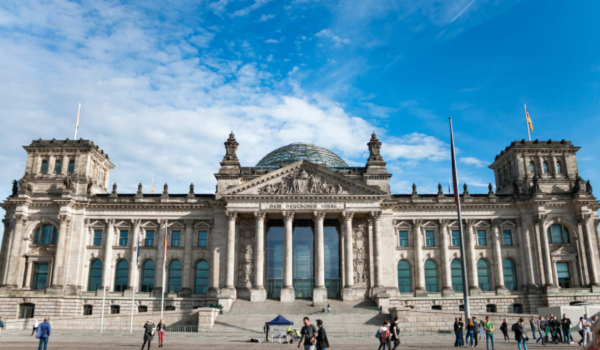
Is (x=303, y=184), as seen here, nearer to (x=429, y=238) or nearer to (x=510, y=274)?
(x=429, y=238)

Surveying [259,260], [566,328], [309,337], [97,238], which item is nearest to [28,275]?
[97,238]

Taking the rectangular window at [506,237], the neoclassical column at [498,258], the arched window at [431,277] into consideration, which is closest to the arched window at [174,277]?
the arched window at [431,277]

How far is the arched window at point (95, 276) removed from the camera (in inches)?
2489

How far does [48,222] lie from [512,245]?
197 ft

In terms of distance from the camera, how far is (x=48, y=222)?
63.7 meters

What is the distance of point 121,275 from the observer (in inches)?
2504

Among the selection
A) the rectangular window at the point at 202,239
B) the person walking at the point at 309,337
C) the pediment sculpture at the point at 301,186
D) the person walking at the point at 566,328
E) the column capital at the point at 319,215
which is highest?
the pediment sculpture at the point at 301,186

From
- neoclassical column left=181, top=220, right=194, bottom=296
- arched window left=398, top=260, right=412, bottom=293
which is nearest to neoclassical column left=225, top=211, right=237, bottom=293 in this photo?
neoclassical column left=181, top=220, right=194, bottom=296

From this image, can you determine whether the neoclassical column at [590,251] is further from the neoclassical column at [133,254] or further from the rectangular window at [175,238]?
the neoclassical column at [133,254]

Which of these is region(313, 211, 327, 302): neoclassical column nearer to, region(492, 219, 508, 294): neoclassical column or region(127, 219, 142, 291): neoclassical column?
region(127, 219, 142, 291): neoclassical column

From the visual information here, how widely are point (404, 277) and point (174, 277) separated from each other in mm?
29540

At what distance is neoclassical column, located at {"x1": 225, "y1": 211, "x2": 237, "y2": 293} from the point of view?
58969 millimetres

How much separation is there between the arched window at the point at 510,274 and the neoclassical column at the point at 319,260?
23.8 metres

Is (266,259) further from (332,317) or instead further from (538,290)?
(538,290)
